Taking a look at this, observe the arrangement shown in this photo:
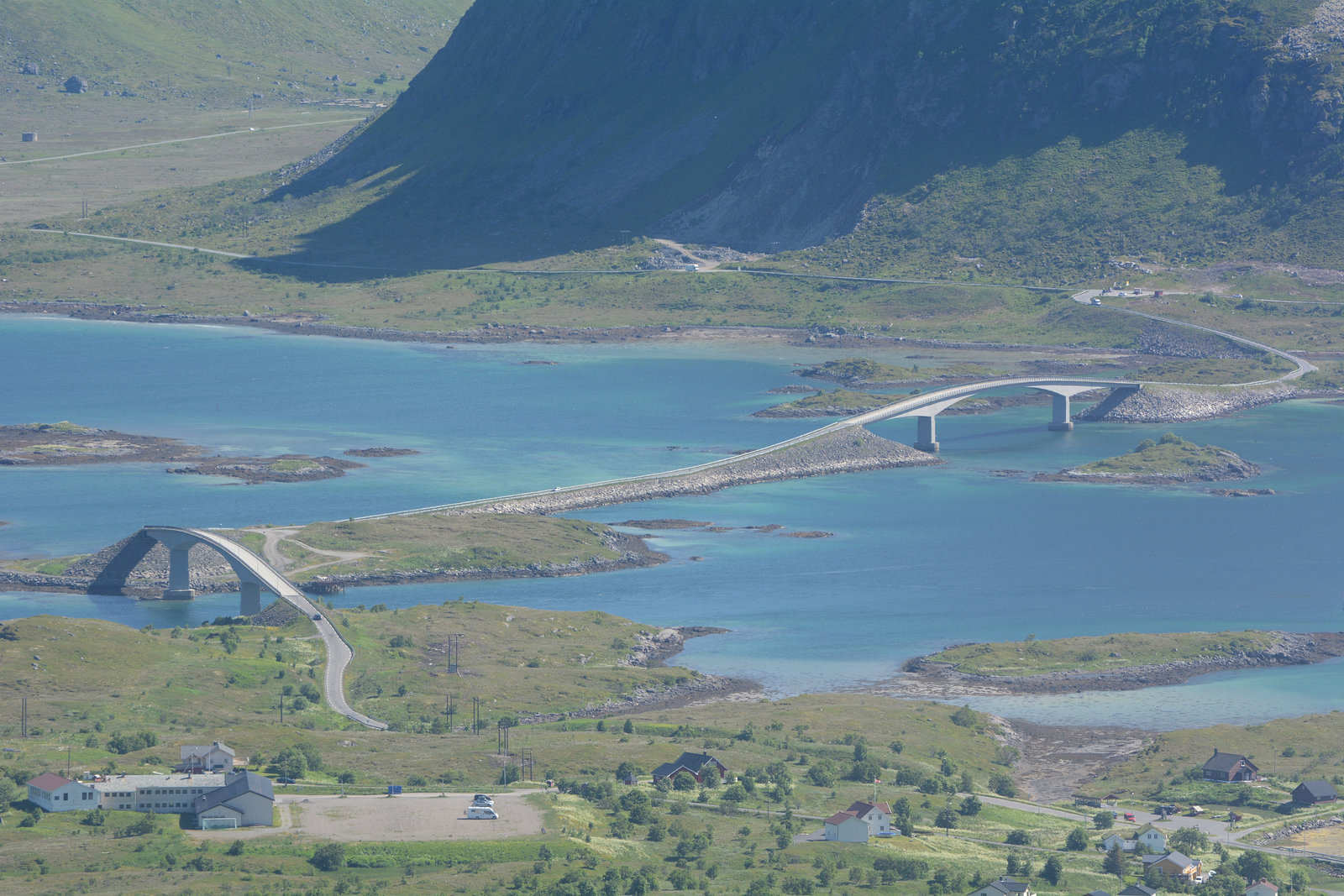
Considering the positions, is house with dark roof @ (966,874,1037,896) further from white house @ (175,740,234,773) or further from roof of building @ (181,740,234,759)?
roof of building @ (181,740,234,759)

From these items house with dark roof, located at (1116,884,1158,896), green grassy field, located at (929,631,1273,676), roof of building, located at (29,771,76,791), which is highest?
roof of building, located at (29,771,76,791)

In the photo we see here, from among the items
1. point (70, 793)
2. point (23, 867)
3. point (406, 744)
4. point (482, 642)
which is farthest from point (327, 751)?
point (482, 642)

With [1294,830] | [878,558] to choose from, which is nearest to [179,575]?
[878,558]

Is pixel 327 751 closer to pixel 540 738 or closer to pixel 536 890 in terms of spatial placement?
pixel 540 738

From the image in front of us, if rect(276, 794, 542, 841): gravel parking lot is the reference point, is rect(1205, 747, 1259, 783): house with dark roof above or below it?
below

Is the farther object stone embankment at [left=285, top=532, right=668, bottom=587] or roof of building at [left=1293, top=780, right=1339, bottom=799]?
stone embankment at [left=285, top=532, right=668, bottom=587]

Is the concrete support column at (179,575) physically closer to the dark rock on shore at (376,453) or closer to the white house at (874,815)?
the dark rock on shore at (376,453)

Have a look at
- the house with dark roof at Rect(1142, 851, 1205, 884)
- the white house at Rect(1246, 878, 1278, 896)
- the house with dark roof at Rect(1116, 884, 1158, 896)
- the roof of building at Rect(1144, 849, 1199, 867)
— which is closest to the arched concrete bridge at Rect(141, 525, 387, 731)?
the roof of building at Rect(1144, 849, 1199, 867)

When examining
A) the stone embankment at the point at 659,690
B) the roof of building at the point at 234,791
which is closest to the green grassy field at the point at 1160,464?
the stone embankment at the point at 659,690
